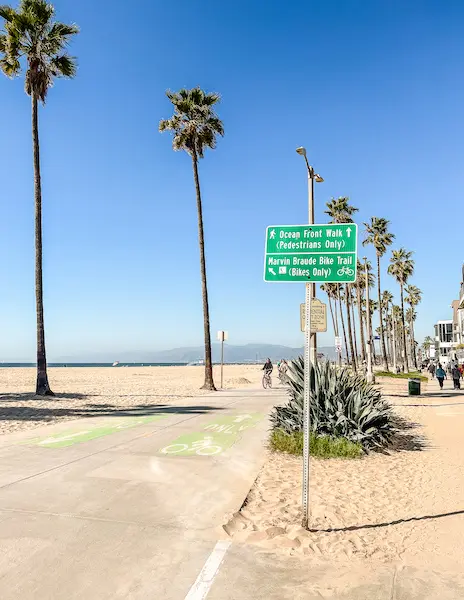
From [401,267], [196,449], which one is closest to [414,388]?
[196,449]

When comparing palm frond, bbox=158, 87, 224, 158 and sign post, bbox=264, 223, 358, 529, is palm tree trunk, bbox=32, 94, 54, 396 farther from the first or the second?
sign post, bbox=264, 223, 358, 529

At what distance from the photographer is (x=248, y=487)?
23.7 ft

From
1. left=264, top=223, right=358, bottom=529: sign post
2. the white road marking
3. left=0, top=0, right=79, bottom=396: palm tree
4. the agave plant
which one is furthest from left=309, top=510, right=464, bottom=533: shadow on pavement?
left=0, top=0, right=79, bottom=396: palm tree

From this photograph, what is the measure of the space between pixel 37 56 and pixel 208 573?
2409cm

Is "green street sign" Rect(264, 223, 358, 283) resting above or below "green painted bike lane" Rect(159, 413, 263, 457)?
above

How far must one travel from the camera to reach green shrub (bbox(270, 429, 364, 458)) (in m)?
9.52

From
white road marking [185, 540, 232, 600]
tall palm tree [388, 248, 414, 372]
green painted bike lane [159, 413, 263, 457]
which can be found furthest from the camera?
tall palm tree [388, 248, 414, 372]

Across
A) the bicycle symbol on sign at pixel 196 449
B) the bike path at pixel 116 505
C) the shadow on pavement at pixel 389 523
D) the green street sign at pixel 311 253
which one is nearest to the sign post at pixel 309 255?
the green street sign at pixel 311 253

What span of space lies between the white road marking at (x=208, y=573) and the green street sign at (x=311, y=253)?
9.97 ft

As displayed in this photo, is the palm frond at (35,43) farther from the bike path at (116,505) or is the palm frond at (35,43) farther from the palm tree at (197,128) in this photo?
the bike path at (116,505)

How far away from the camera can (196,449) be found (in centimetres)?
1002

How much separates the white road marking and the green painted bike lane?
4585 mm

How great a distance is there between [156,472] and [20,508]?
2.46m

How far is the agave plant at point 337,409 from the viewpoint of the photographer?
10039 mm
